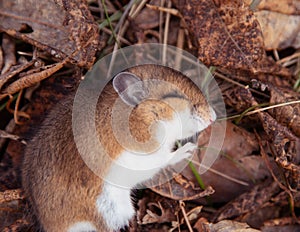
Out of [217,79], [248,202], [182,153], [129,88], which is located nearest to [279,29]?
[217,79]

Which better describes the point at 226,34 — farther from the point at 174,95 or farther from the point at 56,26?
the point at 56,26

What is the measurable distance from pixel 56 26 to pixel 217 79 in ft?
4.59

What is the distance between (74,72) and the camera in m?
5.20

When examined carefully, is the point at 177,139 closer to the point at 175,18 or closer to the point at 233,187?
the point at 233,187

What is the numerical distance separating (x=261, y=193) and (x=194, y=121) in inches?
34.9

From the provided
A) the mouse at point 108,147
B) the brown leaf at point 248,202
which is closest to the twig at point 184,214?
the brown leaf at point 248,202

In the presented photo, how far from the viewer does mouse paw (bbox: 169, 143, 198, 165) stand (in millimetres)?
4945

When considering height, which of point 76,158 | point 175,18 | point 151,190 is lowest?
point 151,190

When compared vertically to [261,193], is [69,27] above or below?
above

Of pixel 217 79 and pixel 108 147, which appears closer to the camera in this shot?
pixel 108 147

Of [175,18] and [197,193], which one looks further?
[175,18]

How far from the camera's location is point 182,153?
4988mm

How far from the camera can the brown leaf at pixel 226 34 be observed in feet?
16.7

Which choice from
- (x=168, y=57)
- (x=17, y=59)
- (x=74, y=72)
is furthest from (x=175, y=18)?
(x=17, y=59)
